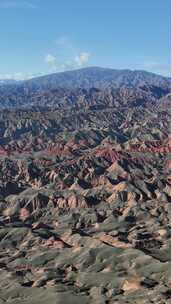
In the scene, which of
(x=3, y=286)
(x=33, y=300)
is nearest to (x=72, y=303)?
(x=33, y=300)

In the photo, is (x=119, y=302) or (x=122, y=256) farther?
(x=122, y=256)

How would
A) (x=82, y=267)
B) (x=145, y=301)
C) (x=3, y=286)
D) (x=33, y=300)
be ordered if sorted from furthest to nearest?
(x=82, y=267)
(x=3, y=286)
(x=33, y=300)
(x=145, y=301)

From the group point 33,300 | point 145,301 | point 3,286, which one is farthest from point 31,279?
point 145,301

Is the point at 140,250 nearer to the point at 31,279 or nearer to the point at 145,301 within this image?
the point at 31,279

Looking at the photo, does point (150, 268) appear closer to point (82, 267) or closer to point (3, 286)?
point (82, 267)

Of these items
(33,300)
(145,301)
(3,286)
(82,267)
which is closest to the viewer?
(145,301)

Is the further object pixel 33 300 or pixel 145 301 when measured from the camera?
pixel 33 300

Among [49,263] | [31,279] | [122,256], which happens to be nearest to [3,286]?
[31,279]

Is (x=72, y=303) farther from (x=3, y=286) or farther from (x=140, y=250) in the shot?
(x=140, y=250)
